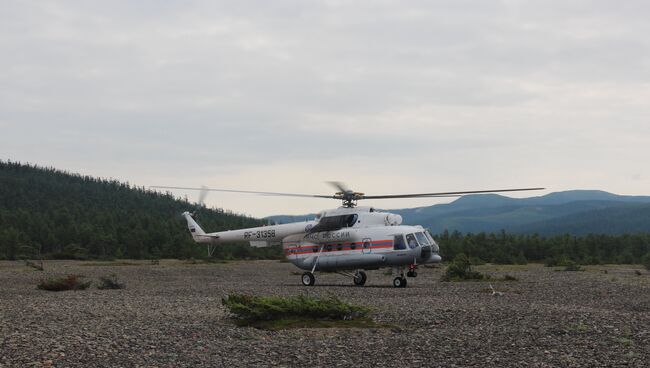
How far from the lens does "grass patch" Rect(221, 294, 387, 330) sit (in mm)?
17078

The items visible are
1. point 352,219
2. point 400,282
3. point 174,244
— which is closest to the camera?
point 400,282

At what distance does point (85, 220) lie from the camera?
11731cm

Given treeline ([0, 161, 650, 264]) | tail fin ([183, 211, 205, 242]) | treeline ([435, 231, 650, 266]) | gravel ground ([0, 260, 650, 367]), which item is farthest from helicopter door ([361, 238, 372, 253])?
treeline ([435, 231, 650, 266])

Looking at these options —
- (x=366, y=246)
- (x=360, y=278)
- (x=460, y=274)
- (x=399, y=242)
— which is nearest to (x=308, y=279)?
(x=360, y=278)

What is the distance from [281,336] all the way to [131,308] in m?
6.65

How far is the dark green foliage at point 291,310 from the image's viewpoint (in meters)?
17.3

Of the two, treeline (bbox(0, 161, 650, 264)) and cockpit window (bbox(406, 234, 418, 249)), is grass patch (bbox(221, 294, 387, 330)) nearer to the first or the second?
cockpit window (bbox(406, 234, 418, 249))

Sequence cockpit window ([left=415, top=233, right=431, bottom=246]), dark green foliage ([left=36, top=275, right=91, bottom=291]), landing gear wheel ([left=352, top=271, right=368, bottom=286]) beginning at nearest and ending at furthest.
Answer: dark green foliage ([left=36, top=275, right=91, bottom=291]), cockpit window ([left=415, top=233, right=431, bottom=246]), landing gear wheel ([left=352, top=271, right=368, bottom=286])

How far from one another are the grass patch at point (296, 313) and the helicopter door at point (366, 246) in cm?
1477

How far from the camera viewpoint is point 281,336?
15.4m

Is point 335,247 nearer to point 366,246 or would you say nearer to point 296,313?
point 366,246

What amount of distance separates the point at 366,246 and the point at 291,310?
15669 mm

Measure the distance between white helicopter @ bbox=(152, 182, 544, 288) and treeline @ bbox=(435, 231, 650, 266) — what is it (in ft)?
137

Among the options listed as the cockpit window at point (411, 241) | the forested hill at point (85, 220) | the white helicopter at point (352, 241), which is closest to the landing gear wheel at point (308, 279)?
the white helicopter at point (352, 241)
